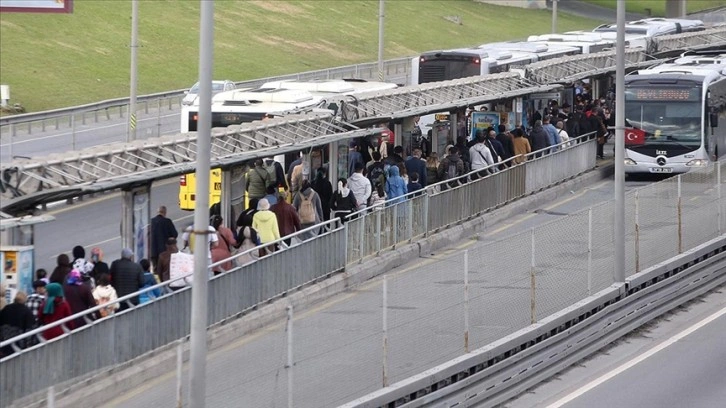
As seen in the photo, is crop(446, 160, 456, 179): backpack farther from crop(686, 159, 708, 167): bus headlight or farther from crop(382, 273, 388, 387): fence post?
crop(382, 273, 388, 387): fence post

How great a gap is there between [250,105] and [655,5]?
96.9 meters

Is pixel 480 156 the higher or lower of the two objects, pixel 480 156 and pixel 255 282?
the higher

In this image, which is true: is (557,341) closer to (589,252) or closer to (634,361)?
(634,361)

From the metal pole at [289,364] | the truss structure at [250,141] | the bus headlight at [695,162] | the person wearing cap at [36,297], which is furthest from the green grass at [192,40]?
the metal pole at [289,364]

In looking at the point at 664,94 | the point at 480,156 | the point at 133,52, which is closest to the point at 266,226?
the point at 480,156

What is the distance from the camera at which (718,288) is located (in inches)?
1015

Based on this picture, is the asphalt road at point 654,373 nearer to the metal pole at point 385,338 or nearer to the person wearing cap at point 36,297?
the metal pole at point 385,338

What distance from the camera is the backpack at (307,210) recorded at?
2525cm

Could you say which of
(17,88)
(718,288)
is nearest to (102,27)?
(17,88)

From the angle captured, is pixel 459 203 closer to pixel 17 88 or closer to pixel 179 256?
pixel 179 256

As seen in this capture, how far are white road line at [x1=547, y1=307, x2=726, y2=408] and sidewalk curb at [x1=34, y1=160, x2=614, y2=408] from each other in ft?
11.6

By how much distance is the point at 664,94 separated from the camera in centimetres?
3797

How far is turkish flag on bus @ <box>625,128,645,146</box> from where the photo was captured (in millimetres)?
37688

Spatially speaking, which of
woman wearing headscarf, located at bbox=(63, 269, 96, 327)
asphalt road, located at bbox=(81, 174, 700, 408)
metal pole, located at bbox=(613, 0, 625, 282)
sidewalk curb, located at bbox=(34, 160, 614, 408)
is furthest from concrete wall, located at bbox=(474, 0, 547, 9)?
woman wearing headscarf, located at bbox=(63, 269, 96, 327)
